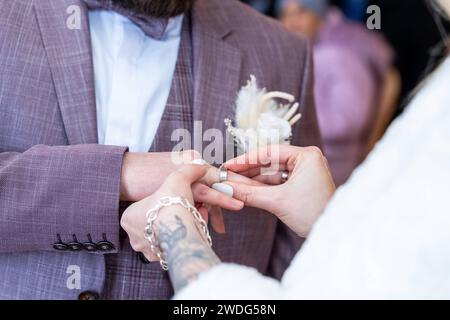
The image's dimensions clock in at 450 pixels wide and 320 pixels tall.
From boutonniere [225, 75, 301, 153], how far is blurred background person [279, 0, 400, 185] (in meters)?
1.36

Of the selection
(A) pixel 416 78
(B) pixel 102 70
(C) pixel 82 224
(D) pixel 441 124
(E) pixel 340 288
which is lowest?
(A) pixel 416 78

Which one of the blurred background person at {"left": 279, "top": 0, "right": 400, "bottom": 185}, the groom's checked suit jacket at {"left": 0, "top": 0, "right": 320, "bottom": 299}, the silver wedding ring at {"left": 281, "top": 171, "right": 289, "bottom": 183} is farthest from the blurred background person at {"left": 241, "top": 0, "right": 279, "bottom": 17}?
the silver wedding ring at {"left": 281, "top": 171, "right": 289, "bottom": 183}

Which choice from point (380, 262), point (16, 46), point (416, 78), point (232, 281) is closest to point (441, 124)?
point (380, 262)

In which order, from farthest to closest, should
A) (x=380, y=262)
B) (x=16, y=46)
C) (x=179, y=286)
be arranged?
1. (x=16, y=46)
2. (x=179, y=286)
3. (x=380, y=262)

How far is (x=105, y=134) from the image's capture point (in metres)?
1.30

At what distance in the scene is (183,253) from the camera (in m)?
0.89

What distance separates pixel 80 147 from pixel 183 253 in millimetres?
359

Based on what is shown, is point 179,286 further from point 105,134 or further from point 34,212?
point 105,134

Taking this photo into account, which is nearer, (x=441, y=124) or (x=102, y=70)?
(x=441, y=124)

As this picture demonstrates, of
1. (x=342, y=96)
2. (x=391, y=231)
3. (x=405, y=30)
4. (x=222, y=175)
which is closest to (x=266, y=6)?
(x=405, y=30)

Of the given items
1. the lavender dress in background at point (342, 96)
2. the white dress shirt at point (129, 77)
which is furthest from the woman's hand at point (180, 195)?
the lavender dress in background at point (342, 96)

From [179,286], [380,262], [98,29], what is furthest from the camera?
[98,29]

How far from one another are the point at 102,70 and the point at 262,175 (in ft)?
1.22

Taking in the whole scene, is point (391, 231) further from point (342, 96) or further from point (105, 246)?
point (342, 96)
